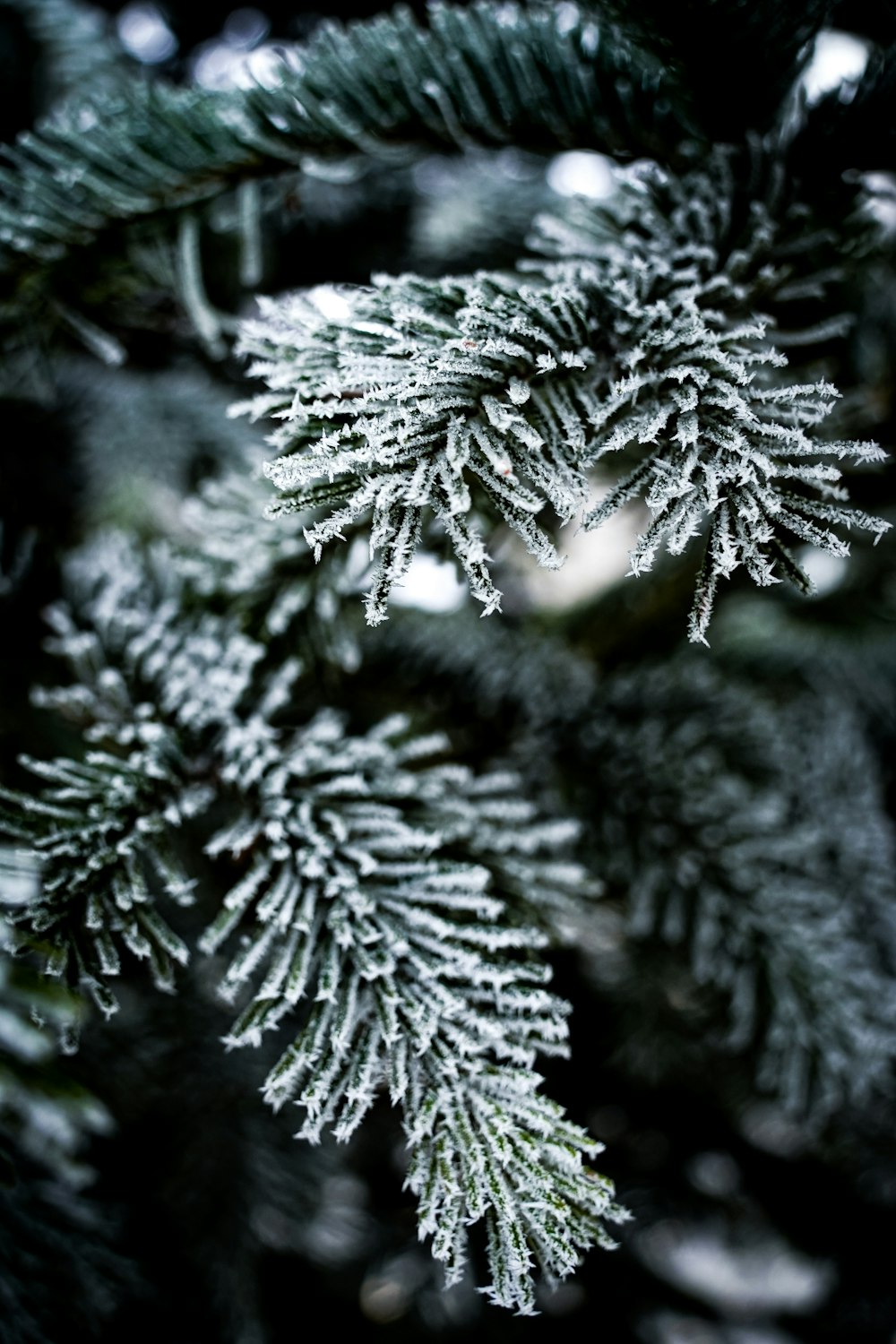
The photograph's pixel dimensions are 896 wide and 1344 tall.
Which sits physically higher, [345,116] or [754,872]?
[345,116]

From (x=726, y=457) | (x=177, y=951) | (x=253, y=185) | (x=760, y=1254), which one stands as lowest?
(x=760, y=1254)

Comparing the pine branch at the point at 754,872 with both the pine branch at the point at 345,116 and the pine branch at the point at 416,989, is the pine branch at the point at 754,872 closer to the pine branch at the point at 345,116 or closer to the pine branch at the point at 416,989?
the pine branch at the point at 416,989

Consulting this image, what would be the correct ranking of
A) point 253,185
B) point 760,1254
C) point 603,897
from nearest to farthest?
point 253,185 → point 603,897 → point 760,1254

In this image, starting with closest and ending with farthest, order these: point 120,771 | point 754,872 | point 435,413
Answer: point 435,413 → point 120,771 → point 754,872

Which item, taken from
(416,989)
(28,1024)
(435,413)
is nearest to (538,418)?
(435,413)

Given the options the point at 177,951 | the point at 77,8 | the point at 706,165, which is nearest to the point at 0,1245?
the point at 177,951

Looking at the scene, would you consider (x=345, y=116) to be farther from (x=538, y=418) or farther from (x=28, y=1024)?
(x=28, y=1024)

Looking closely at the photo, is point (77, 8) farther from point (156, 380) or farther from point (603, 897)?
point (603, 897)
